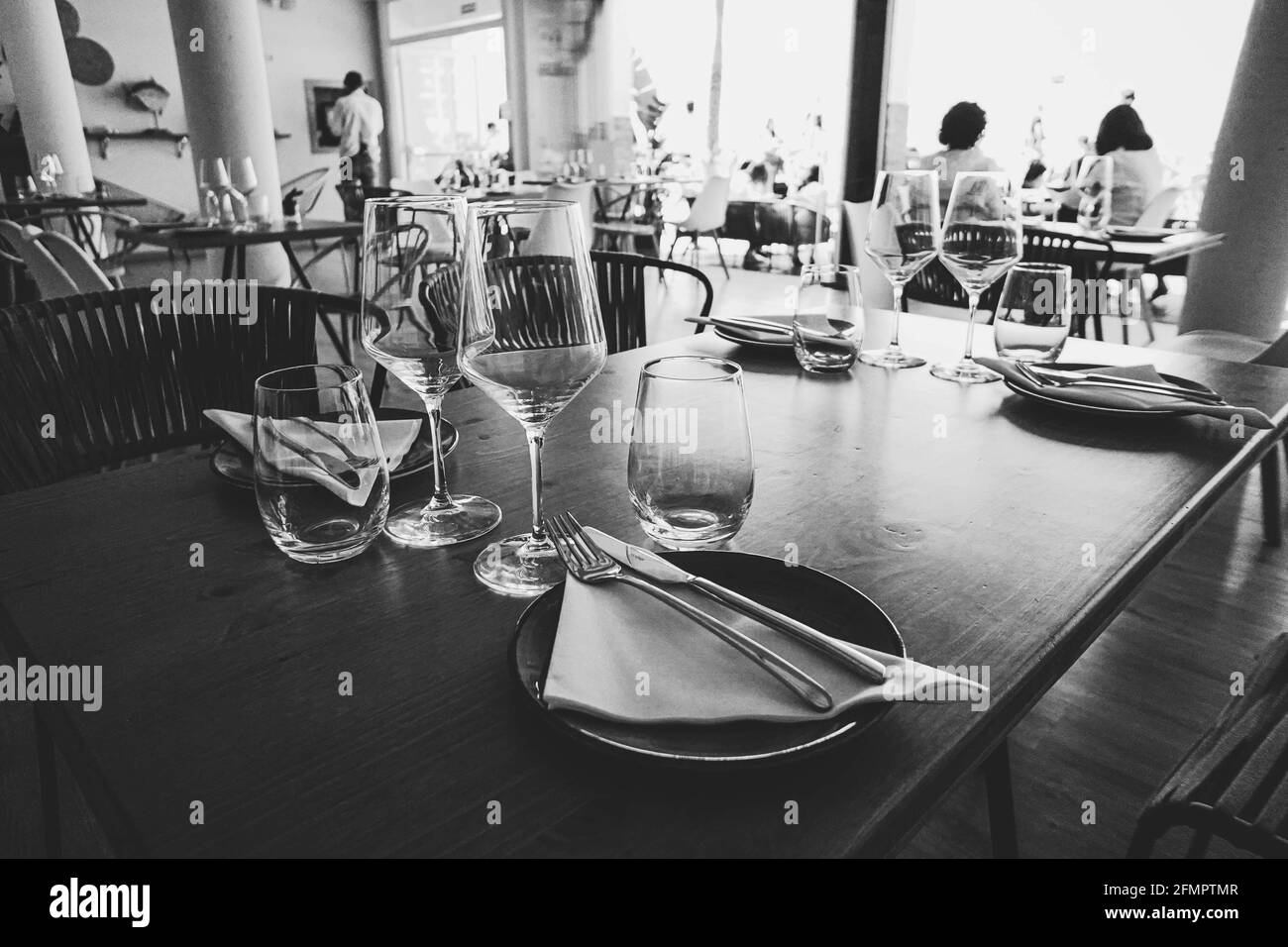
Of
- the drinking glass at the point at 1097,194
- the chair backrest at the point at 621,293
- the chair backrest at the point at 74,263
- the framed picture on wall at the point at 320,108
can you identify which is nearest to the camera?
the chair backrest at the point at 621,293

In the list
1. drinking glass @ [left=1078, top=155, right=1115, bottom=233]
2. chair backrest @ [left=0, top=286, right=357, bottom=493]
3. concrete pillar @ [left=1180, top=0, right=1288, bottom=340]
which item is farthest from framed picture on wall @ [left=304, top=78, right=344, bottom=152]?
chair backrest @ [left=0, top=286, right=357, bottom=493]

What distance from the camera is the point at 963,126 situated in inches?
199

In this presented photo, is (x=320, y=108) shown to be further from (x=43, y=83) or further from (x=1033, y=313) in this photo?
(x=1033, y=313)

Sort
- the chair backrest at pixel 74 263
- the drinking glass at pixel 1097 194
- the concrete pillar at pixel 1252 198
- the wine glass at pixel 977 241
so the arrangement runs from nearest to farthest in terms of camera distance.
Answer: the wine glass at pixel 977 241, the chair backrest at pixel 74 263, the concrete pillar at pixel 1252 198, the drinking glass at pixel 1097 194

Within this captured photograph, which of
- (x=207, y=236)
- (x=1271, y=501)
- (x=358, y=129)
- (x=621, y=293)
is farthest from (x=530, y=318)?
(x=358, y=129)

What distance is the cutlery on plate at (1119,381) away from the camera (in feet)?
3.53

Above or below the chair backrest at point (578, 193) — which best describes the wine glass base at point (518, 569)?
below

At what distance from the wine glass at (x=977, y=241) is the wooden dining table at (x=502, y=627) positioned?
0.23m

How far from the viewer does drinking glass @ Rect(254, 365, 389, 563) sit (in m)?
0.65

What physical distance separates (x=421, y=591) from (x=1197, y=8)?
801cm

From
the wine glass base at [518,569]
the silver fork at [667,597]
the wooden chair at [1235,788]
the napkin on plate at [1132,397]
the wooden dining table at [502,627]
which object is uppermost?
the napkin on plate at [1132,397]

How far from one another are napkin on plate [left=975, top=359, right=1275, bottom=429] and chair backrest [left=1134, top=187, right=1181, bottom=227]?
5480 millimetres

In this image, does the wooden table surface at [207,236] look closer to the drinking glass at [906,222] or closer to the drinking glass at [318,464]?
the drinking glass at [906,222]

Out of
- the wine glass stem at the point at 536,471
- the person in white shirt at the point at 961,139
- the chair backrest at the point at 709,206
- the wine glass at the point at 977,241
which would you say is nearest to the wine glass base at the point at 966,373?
the wine glass at the point at 977,241
